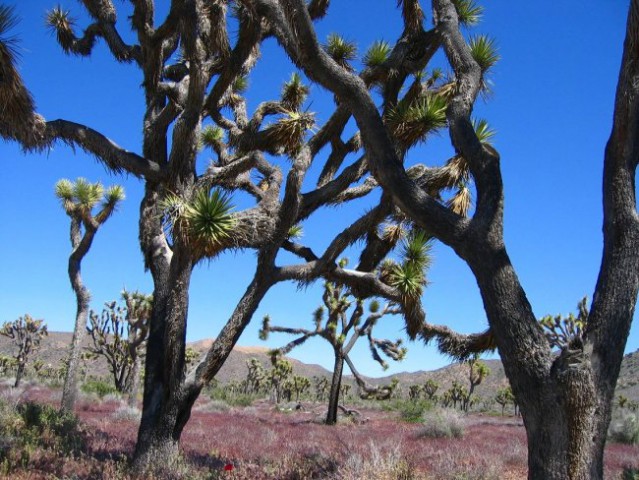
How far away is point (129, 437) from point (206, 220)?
712 cm

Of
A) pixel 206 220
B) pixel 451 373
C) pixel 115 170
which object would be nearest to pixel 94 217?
pixel 115 170

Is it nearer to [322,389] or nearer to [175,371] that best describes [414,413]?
[175,371]

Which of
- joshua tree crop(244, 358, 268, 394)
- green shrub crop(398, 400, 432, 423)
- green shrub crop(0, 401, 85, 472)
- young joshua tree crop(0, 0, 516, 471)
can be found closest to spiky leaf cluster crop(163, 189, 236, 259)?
young joshua tree crop(0, 0, 516, 471)

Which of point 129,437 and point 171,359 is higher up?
point 171,359

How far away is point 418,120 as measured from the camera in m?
7.75

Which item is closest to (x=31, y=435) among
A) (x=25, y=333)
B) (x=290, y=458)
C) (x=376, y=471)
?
(x=290, y=458)

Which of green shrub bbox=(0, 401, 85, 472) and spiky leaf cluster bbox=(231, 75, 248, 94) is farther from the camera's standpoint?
spiky leaf cluster bbox=(231, 75, 248, 94)

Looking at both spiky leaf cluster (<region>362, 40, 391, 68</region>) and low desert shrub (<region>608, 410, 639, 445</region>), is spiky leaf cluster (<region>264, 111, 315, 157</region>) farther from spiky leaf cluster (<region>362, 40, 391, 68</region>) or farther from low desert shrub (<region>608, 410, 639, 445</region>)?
low desert shrub (<region>608, 410, 639, 445</region>)

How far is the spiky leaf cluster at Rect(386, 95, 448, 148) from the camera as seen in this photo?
25.4ft

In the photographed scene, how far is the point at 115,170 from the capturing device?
8.80m

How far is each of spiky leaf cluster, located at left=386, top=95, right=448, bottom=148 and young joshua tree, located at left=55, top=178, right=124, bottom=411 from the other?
11.1 m

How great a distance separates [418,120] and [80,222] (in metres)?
12.2

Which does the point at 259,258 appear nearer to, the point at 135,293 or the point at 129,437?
the point at 129,437

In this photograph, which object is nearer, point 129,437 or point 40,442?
point 40,442
